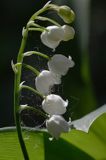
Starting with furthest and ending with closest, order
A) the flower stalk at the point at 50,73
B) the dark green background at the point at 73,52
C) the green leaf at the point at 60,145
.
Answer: the dark green background at the point at 73,52
the green leaf at the point at 60,145
the flower stalk at the point at 50,73

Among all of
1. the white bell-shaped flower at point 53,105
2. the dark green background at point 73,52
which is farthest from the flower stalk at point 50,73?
the dark green background at point 73,52

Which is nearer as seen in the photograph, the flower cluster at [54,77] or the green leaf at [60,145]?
the flower cluster at [54,77]

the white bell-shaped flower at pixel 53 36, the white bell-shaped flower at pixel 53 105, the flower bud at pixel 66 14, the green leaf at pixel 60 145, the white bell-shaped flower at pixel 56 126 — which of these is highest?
the flower bud at pixel 66 14

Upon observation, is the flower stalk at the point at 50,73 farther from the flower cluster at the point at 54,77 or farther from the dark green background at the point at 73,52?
the dark green background at the point at 73,52

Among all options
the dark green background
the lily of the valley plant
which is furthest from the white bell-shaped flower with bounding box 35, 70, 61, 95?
the dark green background

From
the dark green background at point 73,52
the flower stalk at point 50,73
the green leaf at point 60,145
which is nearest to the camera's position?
the flower stalk at point 50,73

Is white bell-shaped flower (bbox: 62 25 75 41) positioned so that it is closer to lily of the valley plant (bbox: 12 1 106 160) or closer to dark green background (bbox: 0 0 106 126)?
lily of the valley plant (bbox: 12 1 106 160)

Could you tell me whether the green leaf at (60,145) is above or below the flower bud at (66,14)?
below

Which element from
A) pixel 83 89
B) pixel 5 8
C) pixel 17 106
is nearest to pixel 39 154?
pixel 17 106
